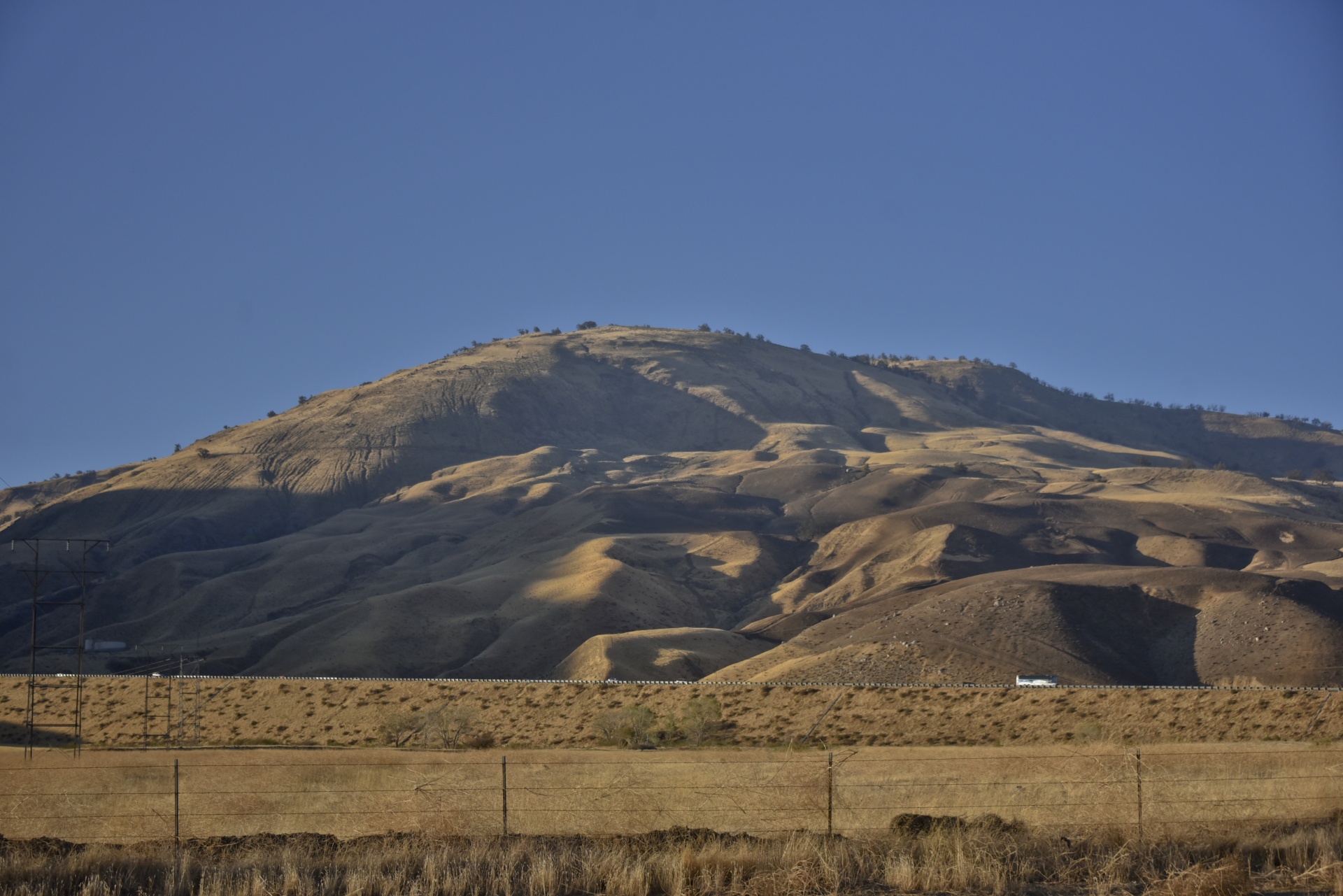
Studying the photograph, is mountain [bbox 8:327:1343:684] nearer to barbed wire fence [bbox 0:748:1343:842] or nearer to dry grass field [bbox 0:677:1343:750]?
dry grass field [bbox 0:677:1343:750]

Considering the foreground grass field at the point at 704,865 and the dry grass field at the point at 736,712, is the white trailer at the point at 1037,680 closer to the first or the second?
the dry grass field at the point at 736,712

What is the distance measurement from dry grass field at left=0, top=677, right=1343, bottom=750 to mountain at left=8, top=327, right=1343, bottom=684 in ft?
64.1

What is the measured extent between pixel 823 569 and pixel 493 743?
76.0 metres

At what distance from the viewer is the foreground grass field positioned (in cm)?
1498

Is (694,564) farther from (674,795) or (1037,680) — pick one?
(674,795)

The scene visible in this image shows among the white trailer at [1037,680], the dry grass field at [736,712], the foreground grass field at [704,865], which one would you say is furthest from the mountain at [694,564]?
the foreground grass field at [704,865]

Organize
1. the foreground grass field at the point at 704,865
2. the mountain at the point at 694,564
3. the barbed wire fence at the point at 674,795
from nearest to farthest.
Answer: the foreground grass field at the point at 704,865 → the barbed wire fence at the point at 674,795 → the mountain at the point at 694,564

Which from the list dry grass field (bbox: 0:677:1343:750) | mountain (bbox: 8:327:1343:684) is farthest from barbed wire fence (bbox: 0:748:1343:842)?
mountain (bbox: 8:327:1343:684)

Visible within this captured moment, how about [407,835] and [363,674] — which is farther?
[363,674]

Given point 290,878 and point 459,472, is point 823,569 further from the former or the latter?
point 290,878

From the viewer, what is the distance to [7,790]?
2425 centimetres

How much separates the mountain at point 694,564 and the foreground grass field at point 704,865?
51.7 m

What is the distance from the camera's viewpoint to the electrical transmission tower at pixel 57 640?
47.0m

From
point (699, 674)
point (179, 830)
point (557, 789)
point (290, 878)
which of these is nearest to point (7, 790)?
point (179, 830)
